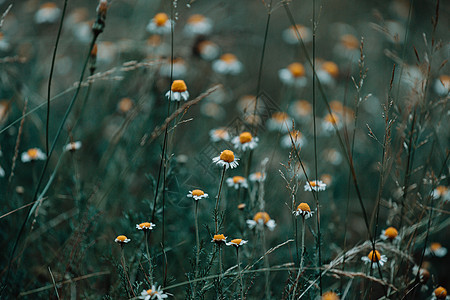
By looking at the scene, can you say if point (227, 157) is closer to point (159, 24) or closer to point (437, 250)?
point (437, 250)

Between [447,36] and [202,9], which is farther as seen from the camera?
[447,36]

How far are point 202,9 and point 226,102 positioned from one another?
0.93 meters

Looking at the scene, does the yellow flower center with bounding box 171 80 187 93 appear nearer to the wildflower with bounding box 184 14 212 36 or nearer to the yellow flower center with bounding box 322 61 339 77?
the wildflower with bounding box 184 14 212 36

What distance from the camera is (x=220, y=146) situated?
229 centimetres

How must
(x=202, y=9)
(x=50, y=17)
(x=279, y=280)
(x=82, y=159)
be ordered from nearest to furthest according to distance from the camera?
1. (x=279, y=280)
2. (x=82, y=159)
3. (x=50, y=17)
4. (x=202, y=9)

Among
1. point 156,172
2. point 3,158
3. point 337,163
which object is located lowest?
point 337,163

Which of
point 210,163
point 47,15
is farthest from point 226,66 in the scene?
point 47,15

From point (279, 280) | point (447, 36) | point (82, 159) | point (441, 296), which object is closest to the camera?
point (441, 296)

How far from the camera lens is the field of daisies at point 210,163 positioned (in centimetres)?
155

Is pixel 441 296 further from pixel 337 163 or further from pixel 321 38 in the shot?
pixel 321 38

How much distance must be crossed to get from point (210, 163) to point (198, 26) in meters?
1.82

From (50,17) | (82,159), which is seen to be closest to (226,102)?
(82,159)

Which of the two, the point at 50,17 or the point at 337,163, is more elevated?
the point at 50,17

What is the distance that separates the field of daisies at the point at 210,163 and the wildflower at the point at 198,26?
18 millimetres
